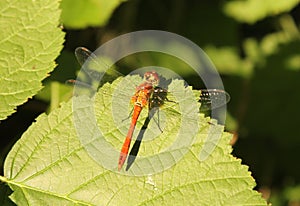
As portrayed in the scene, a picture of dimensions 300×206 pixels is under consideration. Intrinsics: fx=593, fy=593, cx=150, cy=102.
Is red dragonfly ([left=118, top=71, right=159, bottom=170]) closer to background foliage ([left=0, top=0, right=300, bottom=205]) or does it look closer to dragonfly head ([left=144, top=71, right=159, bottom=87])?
dragonfly head ([left=144, top=71, right=159, bottom=87])

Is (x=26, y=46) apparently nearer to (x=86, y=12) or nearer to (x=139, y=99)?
(x=139, y=99)

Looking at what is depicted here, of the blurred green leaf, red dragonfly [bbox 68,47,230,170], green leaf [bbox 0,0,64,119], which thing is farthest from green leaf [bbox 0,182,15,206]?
the blurred green leaf

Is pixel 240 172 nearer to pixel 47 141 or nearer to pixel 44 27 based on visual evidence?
pixel 47 141

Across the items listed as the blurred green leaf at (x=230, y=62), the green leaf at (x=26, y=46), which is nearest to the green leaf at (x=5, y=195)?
the green leaf at (x=26, y=46)

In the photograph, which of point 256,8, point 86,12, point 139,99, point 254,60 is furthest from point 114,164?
point 254,60

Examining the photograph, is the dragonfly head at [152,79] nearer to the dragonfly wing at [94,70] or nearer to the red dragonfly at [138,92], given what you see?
the red dragonfly at [138,92]

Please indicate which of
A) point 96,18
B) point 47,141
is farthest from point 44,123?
point 96,18
